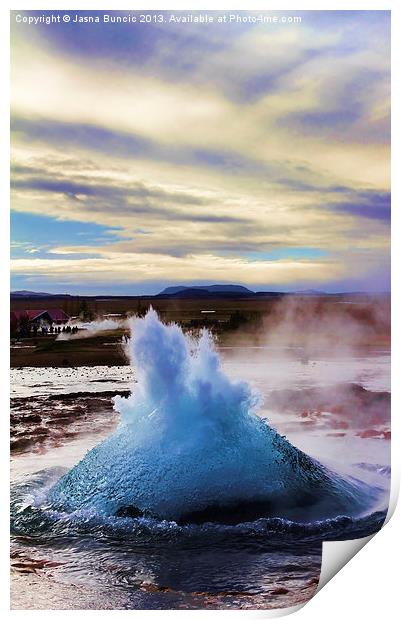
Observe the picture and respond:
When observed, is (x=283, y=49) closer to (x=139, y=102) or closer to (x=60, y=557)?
(x=139, y=102)

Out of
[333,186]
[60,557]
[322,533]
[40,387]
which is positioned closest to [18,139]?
[40,387]

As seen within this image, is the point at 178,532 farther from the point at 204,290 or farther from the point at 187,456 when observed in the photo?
the point at 204,290

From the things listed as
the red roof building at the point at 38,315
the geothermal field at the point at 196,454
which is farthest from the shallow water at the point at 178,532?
the red roof building at the point at 38,315

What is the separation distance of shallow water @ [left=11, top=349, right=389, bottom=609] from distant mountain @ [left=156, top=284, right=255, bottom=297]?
0.24 m

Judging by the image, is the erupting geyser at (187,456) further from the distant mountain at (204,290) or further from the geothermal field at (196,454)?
the distant mountain at (204,290)

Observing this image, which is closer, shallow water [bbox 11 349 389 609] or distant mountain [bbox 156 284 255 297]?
shallow water [bbox 11 349 389 609]

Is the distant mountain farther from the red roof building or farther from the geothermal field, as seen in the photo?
the red roof building

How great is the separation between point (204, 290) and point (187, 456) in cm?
63

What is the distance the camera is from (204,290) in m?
2.69

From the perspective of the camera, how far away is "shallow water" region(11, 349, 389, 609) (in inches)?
101

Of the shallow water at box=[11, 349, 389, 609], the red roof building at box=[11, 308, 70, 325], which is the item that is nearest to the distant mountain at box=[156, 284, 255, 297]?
the shallow water at box=[11, 349, 389, 609]

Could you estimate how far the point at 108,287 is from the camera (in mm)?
2703

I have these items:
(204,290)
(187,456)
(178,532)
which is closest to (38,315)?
(204,290)

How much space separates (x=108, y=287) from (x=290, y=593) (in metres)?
1.31
